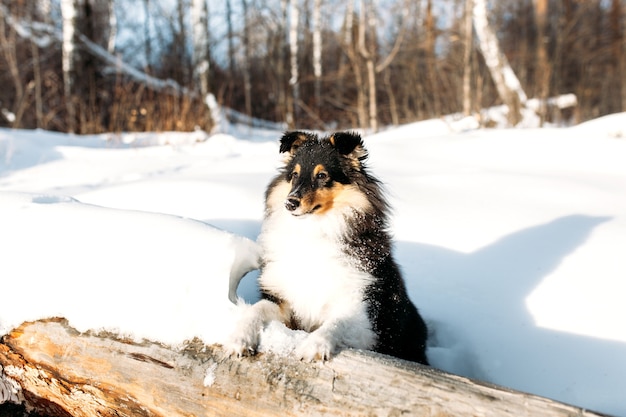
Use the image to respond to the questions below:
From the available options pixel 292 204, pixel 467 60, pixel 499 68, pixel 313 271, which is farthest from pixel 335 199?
pixel 499 68

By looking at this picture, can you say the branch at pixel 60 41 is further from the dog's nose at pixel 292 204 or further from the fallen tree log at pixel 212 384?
the fallen tree log at pixel 212 384

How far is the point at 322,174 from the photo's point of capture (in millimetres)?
2623

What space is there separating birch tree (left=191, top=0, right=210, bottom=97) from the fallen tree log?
1003cm

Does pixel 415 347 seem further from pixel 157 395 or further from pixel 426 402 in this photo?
pixel 157 395

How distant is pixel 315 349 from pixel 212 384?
1.39 feet

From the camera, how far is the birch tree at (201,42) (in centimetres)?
1141

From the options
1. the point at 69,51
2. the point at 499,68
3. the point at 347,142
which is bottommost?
the point at 347,142

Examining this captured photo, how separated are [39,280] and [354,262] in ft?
5.02

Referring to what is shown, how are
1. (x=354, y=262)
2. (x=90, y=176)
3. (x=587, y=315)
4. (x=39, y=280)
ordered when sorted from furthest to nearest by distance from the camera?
(x=90, y=176), (x=587, y=315), (x=354, y=262), (x=39, y=280)

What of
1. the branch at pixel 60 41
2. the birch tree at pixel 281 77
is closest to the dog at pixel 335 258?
the branch at pixel 60 41

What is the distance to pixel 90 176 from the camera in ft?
19.9

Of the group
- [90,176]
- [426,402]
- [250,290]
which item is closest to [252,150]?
[90,176]

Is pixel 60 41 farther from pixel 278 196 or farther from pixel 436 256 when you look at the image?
pixel 436 256

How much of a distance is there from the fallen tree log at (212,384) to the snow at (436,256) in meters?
0.08
